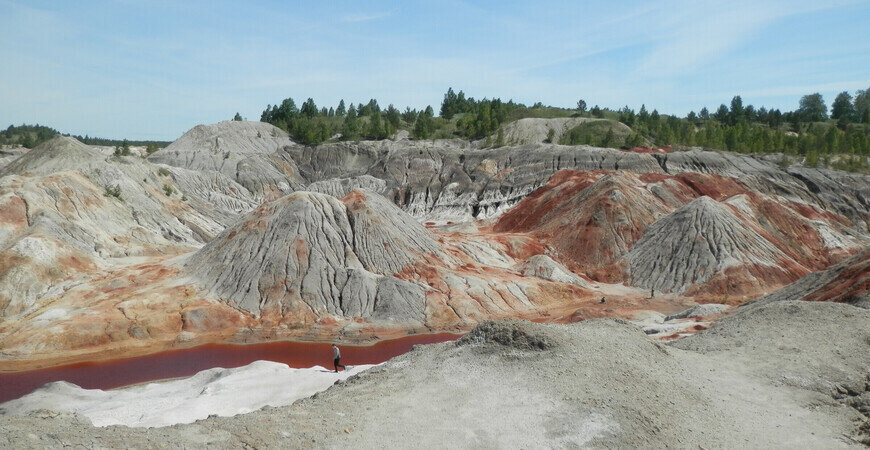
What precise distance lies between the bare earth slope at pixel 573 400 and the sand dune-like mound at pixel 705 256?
2899cm

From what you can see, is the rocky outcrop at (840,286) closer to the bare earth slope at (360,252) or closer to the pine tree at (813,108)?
the bare earth slope at (360,252)

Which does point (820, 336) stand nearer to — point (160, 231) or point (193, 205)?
point (160, 231)

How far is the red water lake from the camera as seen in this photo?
3222 cm

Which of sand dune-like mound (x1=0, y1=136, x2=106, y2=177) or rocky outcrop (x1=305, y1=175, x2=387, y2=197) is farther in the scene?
rocky outcrop (x1=305, y1=175, x2=387, y2=197)

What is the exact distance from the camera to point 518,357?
22109mm

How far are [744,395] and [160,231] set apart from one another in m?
57.7

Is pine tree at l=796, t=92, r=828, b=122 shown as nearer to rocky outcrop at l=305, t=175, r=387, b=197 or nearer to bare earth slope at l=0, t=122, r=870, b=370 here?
bare earth slope at l=0, t=122, r=870, b=370

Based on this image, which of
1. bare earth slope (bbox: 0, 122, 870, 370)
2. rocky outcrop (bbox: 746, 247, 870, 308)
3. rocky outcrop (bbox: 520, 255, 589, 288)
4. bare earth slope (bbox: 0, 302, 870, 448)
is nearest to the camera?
bare earth slope (bbox: 0, 302, 870, 448)

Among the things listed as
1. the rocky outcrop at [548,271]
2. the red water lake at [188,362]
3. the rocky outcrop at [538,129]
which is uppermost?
the rocky outcrop at [538,129]

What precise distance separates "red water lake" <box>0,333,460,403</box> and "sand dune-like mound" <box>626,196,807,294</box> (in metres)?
26.4

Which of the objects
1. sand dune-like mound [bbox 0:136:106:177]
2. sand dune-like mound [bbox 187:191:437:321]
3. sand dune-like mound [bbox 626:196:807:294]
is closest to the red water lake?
sand dune-like mound [bbox 187:191:437:321]

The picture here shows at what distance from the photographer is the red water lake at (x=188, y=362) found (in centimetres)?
3222

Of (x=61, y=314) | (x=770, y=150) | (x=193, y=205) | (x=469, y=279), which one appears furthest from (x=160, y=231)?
→ (x=770, y=150)

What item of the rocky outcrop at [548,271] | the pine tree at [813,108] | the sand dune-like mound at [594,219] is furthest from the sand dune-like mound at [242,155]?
the pine tree at [813,108]
